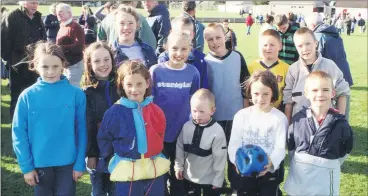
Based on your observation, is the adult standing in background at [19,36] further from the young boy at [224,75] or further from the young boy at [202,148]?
the young boy at [202,148]

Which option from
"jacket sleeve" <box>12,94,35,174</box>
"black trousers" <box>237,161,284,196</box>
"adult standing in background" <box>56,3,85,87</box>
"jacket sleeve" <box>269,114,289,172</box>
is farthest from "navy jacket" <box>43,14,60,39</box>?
"jacket sleeve" <box>269,114,289,172</box>

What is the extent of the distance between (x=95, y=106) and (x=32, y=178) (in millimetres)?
696

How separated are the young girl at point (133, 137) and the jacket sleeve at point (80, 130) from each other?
151mm

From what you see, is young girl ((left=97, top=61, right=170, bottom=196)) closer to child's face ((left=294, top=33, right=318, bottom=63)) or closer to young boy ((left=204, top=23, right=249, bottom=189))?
young boy ((left=204, top=23, right=249, bottom=189))

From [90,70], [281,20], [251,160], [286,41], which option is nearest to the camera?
[251,160]

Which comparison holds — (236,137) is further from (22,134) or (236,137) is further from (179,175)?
(22,134)

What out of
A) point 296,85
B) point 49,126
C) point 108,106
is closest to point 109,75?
point 108,106

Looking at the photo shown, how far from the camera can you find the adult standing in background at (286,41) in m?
5.75


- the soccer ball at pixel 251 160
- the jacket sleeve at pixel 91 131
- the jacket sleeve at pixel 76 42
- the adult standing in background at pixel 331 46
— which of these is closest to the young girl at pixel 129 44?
the jacket sleeve at pixel 91 131

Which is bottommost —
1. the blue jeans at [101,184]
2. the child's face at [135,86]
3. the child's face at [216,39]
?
the blue jeans at [101,184]

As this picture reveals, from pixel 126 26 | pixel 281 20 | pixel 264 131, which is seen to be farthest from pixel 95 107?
pixel 281 20

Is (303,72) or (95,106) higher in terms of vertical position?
(303,72)

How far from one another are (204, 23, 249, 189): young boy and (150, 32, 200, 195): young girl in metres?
0.31

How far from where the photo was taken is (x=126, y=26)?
3.62 m
